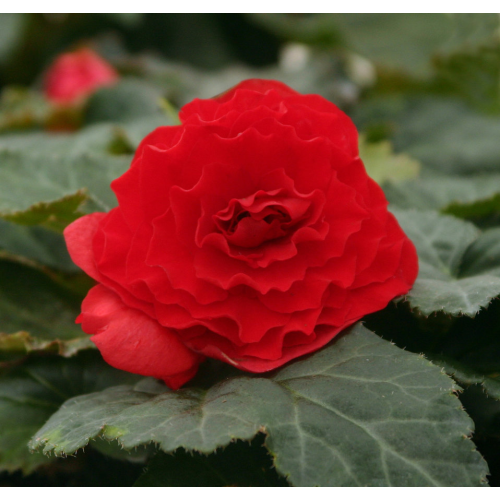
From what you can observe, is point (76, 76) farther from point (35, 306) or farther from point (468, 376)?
point (468, 376)

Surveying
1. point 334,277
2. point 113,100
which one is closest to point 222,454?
point 334,277

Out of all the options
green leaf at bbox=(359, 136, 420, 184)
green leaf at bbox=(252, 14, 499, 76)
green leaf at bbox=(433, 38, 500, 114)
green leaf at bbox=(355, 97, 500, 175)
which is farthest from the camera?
Answer: green leaf at bbox=(252, 14, 499, 76)

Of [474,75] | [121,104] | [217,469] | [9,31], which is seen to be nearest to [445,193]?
[217,469]

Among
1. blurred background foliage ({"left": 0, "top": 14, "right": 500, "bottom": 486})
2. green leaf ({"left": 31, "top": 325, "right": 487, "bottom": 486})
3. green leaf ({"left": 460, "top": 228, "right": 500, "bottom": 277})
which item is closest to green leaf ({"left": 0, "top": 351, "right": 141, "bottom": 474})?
blurred background foliage ({"left": 0, "top": 14, "right": 500, "bottom": 486})

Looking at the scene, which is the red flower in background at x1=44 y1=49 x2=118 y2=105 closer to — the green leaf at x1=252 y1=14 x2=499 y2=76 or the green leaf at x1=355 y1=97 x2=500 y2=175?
the green leaf at x1=252 y1=14 x2=499 y2=76

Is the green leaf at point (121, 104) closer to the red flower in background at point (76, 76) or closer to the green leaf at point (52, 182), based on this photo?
the red flower in background at point (76, 76)

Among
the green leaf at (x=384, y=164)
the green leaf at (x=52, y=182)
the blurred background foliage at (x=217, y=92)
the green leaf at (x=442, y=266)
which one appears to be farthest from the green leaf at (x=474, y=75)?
the green leaf at (x=52, y=182)
